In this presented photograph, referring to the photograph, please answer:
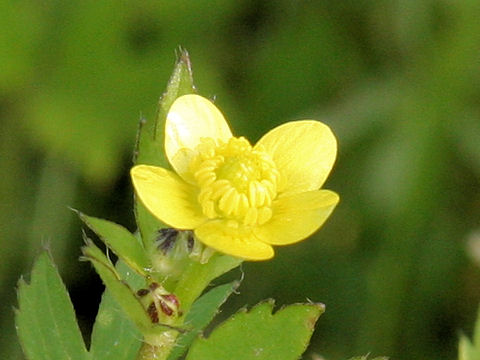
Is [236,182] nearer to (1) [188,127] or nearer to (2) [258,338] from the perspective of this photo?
(1) [188,127]

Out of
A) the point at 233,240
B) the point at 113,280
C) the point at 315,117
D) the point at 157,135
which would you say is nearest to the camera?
the point at 113,280

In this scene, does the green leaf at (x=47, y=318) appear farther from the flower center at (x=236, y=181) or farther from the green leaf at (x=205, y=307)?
the flower center at (x=236, y=181)

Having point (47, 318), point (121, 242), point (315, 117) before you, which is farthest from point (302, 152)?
point (315, 117)

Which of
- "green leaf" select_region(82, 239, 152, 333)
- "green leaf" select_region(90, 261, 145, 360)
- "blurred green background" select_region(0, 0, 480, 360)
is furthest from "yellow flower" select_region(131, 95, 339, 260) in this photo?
"blurred green background" select_region(0, 0, 480, 360)

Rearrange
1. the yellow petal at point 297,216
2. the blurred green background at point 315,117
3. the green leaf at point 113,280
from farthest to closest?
the blurred green background at point 315,117 < the yellow petal at point 297,216 < the green leaf at point 113,280

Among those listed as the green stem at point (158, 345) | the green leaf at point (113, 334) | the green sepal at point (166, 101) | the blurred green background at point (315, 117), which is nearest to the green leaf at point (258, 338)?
the green stem at point (158, 345)

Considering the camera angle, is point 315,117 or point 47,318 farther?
point 315,117
